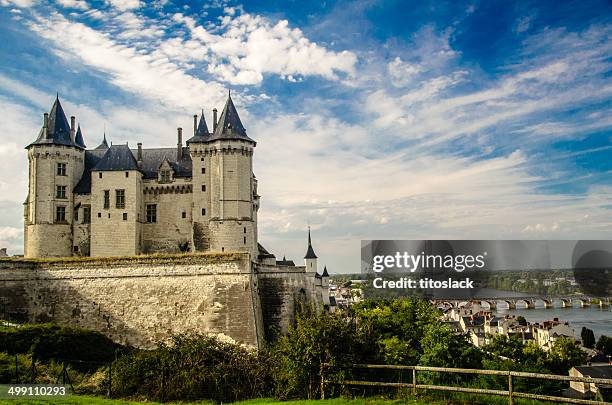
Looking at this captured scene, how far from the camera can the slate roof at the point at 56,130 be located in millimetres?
38281

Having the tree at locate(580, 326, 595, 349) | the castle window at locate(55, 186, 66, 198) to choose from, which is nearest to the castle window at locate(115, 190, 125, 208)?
the castle window at locate(55, 186, 66, 198)

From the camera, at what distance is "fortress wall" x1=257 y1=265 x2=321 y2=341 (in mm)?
30344

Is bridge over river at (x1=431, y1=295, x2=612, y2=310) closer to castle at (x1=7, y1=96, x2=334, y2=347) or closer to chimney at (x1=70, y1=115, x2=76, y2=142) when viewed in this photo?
castle at (x1=7, y1=96, x2=334, y2=347)

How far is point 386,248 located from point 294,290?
6168mm

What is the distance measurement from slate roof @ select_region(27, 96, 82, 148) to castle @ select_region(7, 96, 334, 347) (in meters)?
0.08

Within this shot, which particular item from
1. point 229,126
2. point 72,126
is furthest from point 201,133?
point 72,126

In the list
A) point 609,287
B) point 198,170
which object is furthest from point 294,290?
point 609,287

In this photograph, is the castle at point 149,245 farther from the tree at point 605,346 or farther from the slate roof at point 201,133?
the tree at point 605,346

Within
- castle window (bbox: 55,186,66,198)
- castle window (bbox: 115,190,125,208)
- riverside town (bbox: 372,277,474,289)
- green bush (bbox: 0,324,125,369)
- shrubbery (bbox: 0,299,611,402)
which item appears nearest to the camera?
shrubbery (bbox: 0,299,611,402)

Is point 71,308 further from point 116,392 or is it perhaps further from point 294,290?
point 116,392

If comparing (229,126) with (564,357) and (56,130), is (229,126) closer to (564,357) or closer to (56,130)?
(56,130)

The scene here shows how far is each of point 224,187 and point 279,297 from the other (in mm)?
9266

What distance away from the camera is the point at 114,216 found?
3812 centimetres

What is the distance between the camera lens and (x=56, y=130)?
38.8 meters
